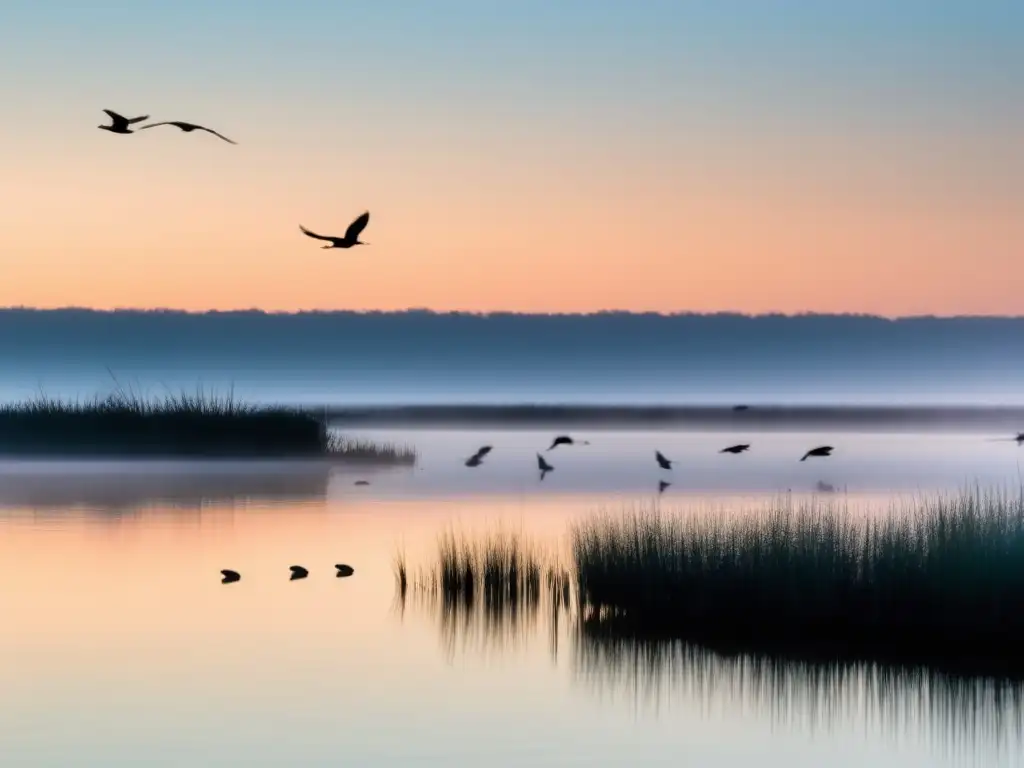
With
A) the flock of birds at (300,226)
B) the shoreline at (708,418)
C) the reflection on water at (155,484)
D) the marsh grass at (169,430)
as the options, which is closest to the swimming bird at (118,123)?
the flock of birds at (300,226)

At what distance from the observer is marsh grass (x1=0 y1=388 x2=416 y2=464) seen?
1491 inches

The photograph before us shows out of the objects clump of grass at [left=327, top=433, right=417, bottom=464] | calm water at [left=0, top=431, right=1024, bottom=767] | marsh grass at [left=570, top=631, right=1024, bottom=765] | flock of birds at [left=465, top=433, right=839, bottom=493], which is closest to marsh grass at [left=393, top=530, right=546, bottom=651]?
calm water at [left=0, top=431, right=1024, bottom=767]

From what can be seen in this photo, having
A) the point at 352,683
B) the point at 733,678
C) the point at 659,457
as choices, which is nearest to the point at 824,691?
the point at 733,678

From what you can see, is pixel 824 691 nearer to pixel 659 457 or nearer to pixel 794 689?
pixel 794 689

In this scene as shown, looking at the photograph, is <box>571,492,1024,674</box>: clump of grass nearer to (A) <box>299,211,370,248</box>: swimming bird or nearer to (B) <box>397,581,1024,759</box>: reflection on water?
(B) <box>397,581,1024,759</box>: reflection on water

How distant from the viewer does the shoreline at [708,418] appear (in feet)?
232

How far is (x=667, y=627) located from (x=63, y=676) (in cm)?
481

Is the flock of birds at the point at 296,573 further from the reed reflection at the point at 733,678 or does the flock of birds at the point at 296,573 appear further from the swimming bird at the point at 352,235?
the swimming bird at the point at 352,235

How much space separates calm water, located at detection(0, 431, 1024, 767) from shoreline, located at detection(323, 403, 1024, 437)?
156ft

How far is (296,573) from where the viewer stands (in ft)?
62.6

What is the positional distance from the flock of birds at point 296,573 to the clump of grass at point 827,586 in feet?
14.0

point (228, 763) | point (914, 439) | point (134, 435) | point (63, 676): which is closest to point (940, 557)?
point (228, 763)

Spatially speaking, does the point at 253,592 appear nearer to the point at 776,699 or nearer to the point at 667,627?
the point at 667,627

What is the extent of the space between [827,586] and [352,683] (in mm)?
3833
